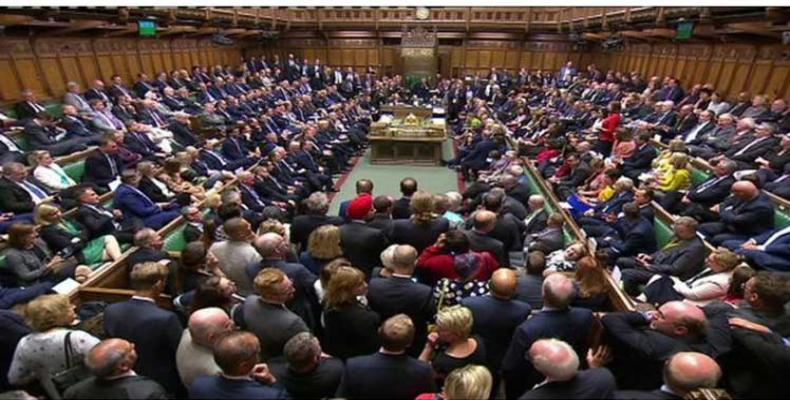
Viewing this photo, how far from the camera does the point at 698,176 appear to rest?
6082 millimetres

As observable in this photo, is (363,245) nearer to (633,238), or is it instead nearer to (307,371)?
(307,371)

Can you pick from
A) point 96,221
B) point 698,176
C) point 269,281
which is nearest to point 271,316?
point 269,281

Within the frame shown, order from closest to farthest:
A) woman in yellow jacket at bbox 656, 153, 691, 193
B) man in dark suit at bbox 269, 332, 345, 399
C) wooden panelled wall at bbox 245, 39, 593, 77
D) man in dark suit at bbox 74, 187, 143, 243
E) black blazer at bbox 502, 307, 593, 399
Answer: man in dark suit at bbox 269, 332, 345, 399, black blazer at bbox 502, 307, 593, 399, man in dark suit at bbox 74, 187, 143, 243, woman in yellow jacket at bbox 656, 153, 691, 193, wooden panelled wall at bbox 245, 39, 593, 77

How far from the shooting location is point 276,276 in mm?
2494

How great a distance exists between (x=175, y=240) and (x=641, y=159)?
6.03 meters

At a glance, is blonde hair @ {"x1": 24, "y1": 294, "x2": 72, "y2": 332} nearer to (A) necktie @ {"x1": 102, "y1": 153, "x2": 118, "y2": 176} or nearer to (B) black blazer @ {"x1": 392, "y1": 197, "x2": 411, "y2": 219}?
(B) black blazer @ {"x1": 392, "y1": 197, "x2": 411, "y2": 219}

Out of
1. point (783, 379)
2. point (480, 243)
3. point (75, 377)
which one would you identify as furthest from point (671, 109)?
point (75, 377)

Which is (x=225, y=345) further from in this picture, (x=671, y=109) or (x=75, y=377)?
(x=671, y=109)

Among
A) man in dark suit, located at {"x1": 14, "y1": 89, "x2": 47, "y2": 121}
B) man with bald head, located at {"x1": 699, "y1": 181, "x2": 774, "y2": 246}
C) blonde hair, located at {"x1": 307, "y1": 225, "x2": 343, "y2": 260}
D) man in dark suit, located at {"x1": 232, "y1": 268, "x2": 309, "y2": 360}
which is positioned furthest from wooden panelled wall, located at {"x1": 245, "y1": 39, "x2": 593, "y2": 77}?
man in dark suit, located at {"x1": 232, "y1": 268, "x2": 309, "y2": 360}

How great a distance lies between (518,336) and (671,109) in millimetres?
8112

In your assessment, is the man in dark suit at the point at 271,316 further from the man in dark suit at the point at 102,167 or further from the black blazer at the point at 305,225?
the man in dark suit at the point at 102,167

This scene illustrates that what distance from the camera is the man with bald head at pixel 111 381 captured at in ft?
6.26

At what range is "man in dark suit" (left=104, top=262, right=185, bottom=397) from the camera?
7.98 ft

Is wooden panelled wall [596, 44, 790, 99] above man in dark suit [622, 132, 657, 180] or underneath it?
above
